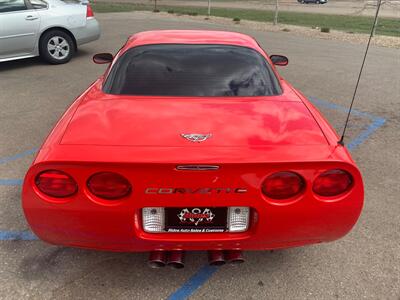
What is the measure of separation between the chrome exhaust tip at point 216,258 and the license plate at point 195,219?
25cm

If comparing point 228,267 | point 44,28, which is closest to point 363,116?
point 228,267

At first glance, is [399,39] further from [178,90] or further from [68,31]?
[178,90]

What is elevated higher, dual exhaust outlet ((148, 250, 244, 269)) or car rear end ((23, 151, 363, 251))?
car rear end ((23, 151, 363, 251))

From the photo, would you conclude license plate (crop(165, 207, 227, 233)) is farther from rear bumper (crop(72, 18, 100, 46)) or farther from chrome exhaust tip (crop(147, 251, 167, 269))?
rear bumper (crop(72, 18, 100, 46))

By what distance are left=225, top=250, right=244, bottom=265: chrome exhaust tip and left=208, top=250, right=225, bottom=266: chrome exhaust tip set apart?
0.04 m

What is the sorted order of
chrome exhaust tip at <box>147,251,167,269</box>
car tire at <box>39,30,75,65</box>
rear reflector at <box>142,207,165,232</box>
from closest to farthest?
rear reflector at <box>142,207,165,232</box>
chrome exhaust tip at <box>147,251,167,269</box>
car tire at <box>39,30,75,65</box>

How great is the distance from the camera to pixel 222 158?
1.89m

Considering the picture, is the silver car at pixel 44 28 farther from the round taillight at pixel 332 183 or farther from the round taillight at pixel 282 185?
the round taillight at pixel 332 183

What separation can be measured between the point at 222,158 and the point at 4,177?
2722 millimetres

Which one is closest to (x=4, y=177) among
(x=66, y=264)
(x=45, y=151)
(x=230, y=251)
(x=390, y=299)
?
(x=66, y=264)

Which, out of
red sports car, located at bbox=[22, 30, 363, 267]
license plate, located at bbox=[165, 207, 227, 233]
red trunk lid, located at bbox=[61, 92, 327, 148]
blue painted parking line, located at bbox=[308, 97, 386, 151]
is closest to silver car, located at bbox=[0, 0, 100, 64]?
blue painted parking line, located at bbox=[308, 97, 386, 151]

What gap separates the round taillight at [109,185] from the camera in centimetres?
194

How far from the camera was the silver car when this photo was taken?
24.6 ft

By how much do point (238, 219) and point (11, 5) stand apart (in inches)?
298
